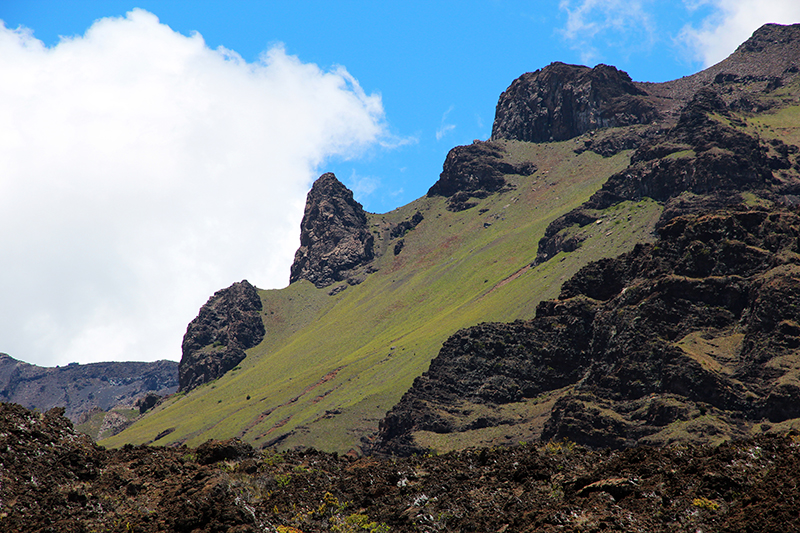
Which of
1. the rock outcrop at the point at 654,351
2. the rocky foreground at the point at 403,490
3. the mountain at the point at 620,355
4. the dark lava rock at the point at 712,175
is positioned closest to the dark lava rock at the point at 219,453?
the rocky foreground at the point at 403,490

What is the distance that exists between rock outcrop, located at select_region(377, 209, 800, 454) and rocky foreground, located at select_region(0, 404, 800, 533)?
7138 centimetres

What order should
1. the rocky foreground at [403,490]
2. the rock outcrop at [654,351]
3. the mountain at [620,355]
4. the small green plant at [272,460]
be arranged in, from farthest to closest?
the mountain at [620,355] → the rock outcrop at [654,351] → the small green plant at [272,460] → the rocky foreground at [403,490]

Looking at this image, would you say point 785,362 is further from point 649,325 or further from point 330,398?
point 330,398

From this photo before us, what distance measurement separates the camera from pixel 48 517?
79.9 feet

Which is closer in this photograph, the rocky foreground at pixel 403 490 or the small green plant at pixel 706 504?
the small green plant at pixel 706 504

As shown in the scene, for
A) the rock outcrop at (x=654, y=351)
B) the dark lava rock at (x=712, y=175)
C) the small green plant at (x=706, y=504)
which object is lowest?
the rock outcrop at (x=654, y=351)

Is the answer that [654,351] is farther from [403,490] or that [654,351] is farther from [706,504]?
[706,504]

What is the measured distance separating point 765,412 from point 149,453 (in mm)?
87262

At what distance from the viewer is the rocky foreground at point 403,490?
22328 millimetres

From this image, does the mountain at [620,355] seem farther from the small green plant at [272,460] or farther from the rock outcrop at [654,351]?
the small green plant at [272,460]

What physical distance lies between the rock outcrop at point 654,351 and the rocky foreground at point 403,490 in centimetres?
7138

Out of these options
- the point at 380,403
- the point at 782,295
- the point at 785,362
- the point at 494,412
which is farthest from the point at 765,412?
the point at 380,403

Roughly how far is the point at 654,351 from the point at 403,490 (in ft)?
293

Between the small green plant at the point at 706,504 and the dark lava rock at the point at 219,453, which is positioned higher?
the dark lava rock at the point at 219,453
